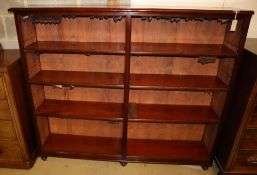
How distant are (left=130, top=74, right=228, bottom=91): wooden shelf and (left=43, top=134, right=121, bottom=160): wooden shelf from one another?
0.74 meters

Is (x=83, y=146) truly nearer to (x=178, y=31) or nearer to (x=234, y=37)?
(x=178, y=31)

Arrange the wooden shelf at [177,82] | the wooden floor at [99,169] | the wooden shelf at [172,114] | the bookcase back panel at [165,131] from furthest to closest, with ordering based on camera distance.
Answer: the bookcase back panel at [165,131] < the wooden floor at [99,169] < the wooden shelf at [172,114] < the wooden shelf at [177,82]

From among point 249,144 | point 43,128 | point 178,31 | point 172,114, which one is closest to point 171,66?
point 178,31

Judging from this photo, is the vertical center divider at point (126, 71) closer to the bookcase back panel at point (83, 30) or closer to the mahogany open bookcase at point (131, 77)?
the mahogany open bookcase at point (131, 77)

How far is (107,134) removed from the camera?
7.32 ft

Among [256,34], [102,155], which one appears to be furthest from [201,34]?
[102,155]

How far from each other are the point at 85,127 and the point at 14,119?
27.2 inches

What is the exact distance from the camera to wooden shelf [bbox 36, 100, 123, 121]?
1850 millimetres

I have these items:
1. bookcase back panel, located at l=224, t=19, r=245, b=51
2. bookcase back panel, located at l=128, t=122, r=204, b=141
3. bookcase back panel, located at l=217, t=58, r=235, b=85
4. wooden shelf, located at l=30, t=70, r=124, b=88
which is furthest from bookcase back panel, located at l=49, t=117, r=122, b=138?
bookcase back panel, located at l=224, t=19, r=245, b=51

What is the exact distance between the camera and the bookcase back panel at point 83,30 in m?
1.73

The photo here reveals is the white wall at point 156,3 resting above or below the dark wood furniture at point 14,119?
above

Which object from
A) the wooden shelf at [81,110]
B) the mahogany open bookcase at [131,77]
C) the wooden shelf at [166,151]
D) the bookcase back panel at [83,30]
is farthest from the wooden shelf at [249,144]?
the bookcase back panel at [83,30]

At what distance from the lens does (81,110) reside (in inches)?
75.6

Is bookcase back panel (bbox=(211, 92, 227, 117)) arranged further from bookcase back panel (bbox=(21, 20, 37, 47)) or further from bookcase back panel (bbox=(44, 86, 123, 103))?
bookcase back panel (bbox=(21, 20, 37, 47))
